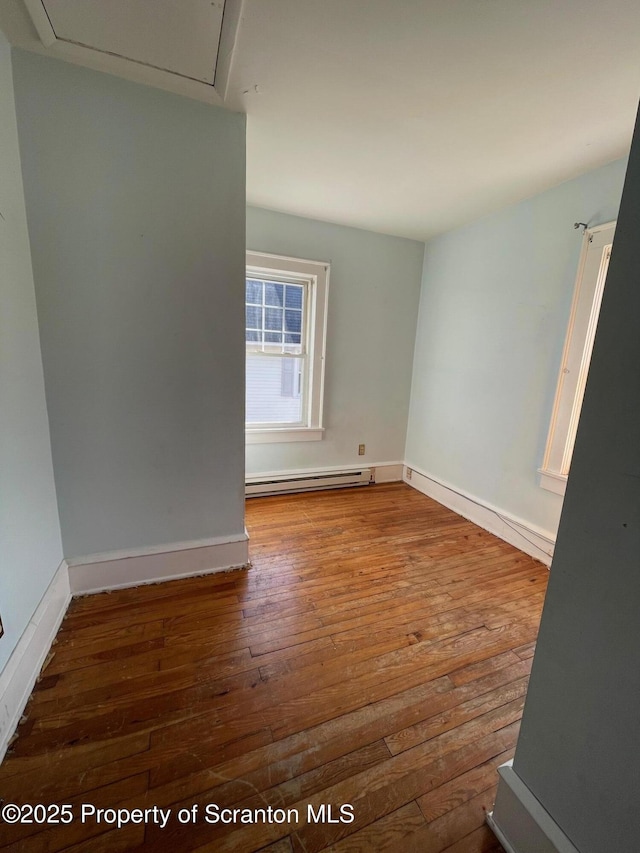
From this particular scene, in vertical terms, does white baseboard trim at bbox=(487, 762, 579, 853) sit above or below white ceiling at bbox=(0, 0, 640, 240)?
below

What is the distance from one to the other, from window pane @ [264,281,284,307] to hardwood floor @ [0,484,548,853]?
213cm

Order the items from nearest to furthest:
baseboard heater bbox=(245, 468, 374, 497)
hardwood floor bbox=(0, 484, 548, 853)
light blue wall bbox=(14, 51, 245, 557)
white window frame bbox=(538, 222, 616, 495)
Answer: hardwood floor bbox=(0, 484, 548, 853)
light blue wall bbox=(14, 51, 245, 557)
white window frame bbox=(538, 222, 616, 495)
baseboard heater bbox=(245, 468, 374, 497)

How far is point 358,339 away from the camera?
10.4 ft

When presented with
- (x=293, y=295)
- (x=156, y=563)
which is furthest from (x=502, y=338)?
(x=156, y=563)

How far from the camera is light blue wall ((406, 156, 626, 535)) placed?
82.7 inches

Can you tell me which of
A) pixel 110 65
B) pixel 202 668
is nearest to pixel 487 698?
pixel 202 668

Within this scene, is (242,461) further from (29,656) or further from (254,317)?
(254,317)

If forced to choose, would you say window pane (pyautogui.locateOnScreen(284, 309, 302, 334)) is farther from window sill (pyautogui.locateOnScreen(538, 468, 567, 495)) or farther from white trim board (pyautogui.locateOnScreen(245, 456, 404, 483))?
window sill (pyautogui.locateOnScreen(538, 468, 567, 495))

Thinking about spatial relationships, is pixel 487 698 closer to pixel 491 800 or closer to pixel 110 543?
pixel 491 800

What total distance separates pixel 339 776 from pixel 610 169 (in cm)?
305

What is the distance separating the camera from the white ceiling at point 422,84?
1.11 meters

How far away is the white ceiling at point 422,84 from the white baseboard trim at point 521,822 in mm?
2272

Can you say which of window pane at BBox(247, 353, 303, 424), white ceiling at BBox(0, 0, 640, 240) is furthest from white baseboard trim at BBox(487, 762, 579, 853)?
window pane at BBox(247, 353, 303, 424)

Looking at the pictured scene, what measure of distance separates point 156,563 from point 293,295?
2343 millimetres
